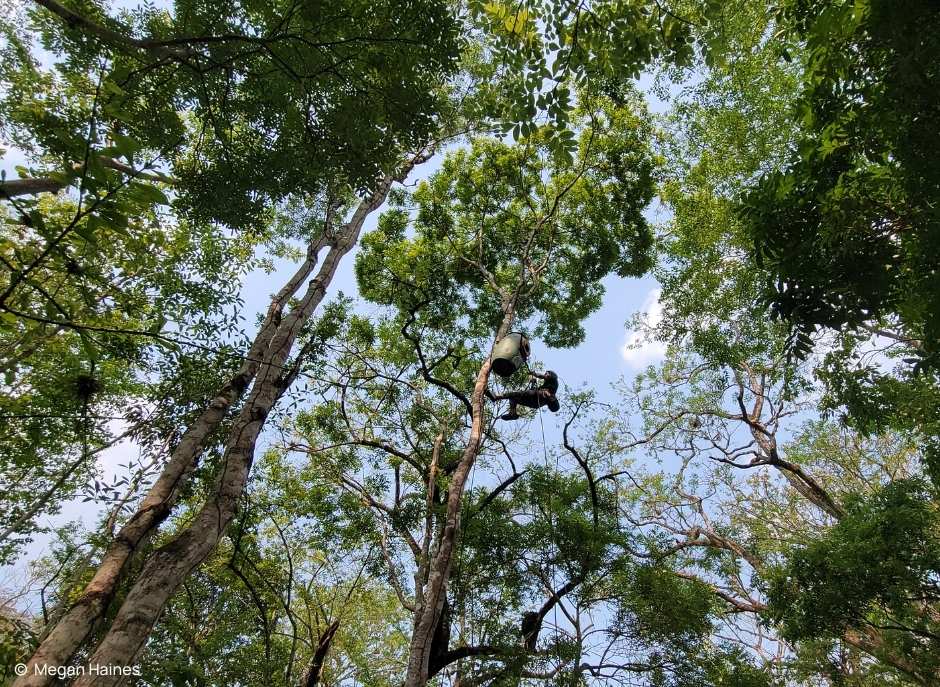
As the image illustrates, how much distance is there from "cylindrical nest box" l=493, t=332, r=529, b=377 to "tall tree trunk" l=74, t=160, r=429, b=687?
190 centimetres

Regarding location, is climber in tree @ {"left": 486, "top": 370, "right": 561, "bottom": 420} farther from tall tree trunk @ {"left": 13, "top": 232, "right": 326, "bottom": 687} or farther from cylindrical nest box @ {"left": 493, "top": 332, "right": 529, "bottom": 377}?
tall tree trunk @ {"left": 13, "top": 232, "right": 326, "bottom": 687}

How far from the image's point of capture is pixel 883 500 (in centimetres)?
539

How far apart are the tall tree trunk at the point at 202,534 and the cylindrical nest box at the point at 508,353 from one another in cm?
190

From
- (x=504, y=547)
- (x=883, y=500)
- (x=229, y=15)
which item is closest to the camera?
(x=229, y=15)

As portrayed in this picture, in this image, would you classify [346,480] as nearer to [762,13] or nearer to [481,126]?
[481,126]

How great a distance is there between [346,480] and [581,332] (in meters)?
4.78

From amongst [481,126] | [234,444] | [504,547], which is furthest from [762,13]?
[234,444]

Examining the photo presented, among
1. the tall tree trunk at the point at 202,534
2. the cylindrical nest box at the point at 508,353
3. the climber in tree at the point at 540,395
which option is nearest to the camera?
the tall tree trunk at the point at 202,534

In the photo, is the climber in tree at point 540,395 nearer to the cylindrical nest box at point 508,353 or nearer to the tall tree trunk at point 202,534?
the cylindrical nest box at point 508,353

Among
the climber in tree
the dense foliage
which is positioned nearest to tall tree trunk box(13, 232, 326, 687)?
the dense foliage

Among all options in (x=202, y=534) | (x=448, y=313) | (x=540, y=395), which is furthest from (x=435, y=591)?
(x=448, y=313)

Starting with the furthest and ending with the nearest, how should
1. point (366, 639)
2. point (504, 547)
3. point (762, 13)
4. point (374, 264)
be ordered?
point (366, 639), point (374, 264), point (762, 13), point (504, 547)

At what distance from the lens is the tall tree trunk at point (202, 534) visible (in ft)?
8.32

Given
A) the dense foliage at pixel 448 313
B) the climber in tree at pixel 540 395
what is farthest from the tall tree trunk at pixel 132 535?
the climber in tree at pixel 540 395
